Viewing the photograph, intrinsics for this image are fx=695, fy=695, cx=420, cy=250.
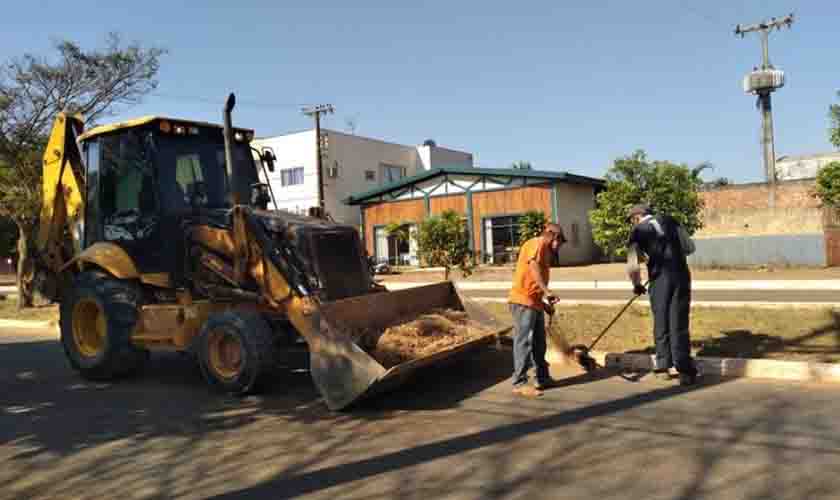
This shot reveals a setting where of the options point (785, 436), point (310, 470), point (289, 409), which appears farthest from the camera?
point (289, 409)

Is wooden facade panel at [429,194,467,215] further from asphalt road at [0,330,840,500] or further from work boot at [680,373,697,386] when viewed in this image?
work boot at [680,373,697,386]

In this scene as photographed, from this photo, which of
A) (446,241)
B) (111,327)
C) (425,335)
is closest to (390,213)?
(446,241)

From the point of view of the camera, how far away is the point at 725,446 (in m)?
4.96

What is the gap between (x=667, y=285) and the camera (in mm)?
6867

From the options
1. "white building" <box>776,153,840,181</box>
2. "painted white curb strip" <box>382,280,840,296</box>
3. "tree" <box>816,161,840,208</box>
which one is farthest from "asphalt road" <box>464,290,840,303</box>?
"white building" <box>776,153,840,181</box>

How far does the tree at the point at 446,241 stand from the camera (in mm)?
16750

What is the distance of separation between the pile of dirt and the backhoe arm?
480cm

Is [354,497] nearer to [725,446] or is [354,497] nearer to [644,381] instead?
[725,446]

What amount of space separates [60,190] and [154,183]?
2.12 meters

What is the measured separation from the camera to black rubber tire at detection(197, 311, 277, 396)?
680 centimetres

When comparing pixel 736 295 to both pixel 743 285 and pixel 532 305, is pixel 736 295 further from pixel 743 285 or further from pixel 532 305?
pixel 532 305

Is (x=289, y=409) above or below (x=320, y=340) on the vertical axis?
below

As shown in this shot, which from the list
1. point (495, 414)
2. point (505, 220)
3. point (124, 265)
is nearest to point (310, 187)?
point (505, 220)

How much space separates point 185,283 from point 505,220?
25.4m
